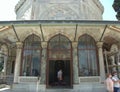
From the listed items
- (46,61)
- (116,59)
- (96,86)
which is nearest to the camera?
(96,86)

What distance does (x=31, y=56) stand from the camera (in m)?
13.4

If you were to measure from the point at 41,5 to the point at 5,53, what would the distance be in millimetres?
5075

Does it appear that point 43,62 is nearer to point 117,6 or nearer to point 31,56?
point 31,56

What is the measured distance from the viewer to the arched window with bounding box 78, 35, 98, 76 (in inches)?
515

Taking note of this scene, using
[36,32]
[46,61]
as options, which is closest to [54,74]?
[46,61]

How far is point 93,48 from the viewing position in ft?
44.4

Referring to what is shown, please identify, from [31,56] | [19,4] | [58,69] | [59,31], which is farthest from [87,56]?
[19,4]

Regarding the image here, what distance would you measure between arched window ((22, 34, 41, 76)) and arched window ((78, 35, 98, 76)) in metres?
2.90

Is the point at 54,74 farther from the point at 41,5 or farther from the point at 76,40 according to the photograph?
the point at 41,5

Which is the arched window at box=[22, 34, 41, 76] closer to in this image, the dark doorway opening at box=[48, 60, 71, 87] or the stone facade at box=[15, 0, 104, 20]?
the stone facade at box=[15, 0, 104, 20]

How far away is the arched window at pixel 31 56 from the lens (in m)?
13.2

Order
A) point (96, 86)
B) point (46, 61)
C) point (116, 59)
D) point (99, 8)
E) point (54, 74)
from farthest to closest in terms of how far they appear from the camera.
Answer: point (99, 8) < point (54, 74) < point (116, 59) < point (46, 61) < point (96, 86)

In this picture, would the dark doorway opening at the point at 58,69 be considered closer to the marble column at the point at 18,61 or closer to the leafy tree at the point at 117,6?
the marble column at the point at 18,61

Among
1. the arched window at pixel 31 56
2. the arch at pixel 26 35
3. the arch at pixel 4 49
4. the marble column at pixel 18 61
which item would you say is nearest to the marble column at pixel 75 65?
the arched window at pixel 31 56
